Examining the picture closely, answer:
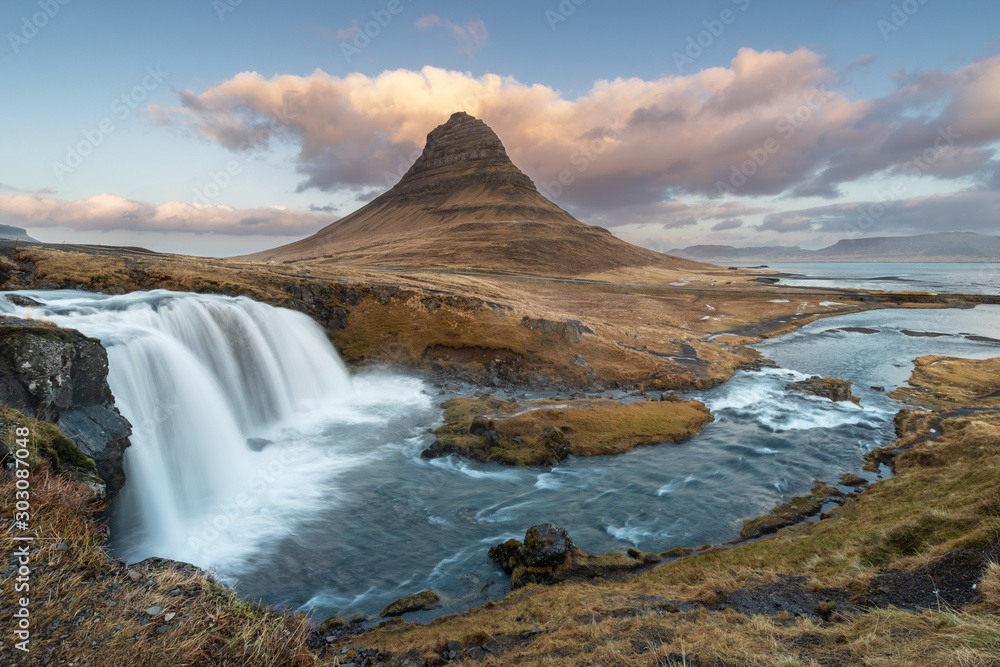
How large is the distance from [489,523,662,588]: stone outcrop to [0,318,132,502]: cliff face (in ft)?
45.0

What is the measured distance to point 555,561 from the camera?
13.0 metres

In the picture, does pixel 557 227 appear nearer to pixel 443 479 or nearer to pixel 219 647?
pixel 443 479

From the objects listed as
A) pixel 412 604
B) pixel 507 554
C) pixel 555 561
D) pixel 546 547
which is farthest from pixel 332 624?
pixel 555 561

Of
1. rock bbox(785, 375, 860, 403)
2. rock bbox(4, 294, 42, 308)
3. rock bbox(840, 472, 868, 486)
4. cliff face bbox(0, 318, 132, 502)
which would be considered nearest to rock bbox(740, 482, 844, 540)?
rock bbox(840, 472, 868, 486)

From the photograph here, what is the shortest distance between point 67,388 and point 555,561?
56.8ft

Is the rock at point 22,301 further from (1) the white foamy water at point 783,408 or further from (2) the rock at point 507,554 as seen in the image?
(1) the white foamy water at point 783,408

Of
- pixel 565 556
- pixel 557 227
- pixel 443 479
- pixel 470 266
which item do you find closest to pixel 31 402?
pixel 443 479

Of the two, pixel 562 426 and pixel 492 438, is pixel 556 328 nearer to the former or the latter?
pixel 562 426

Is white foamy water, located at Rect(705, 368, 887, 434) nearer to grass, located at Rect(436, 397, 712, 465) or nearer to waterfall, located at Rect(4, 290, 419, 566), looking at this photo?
grass, located at Rect(436, 397, 712, 465)

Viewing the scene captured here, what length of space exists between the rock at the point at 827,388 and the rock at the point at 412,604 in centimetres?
3200

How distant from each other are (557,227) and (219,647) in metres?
187

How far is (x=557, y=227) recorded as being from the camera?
184125mm

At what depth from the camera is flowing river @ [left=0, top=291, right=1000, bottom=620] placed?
1450 centimetres

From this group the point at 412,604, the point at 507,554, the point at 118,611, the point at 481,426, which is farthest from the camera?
the point at 481,426
